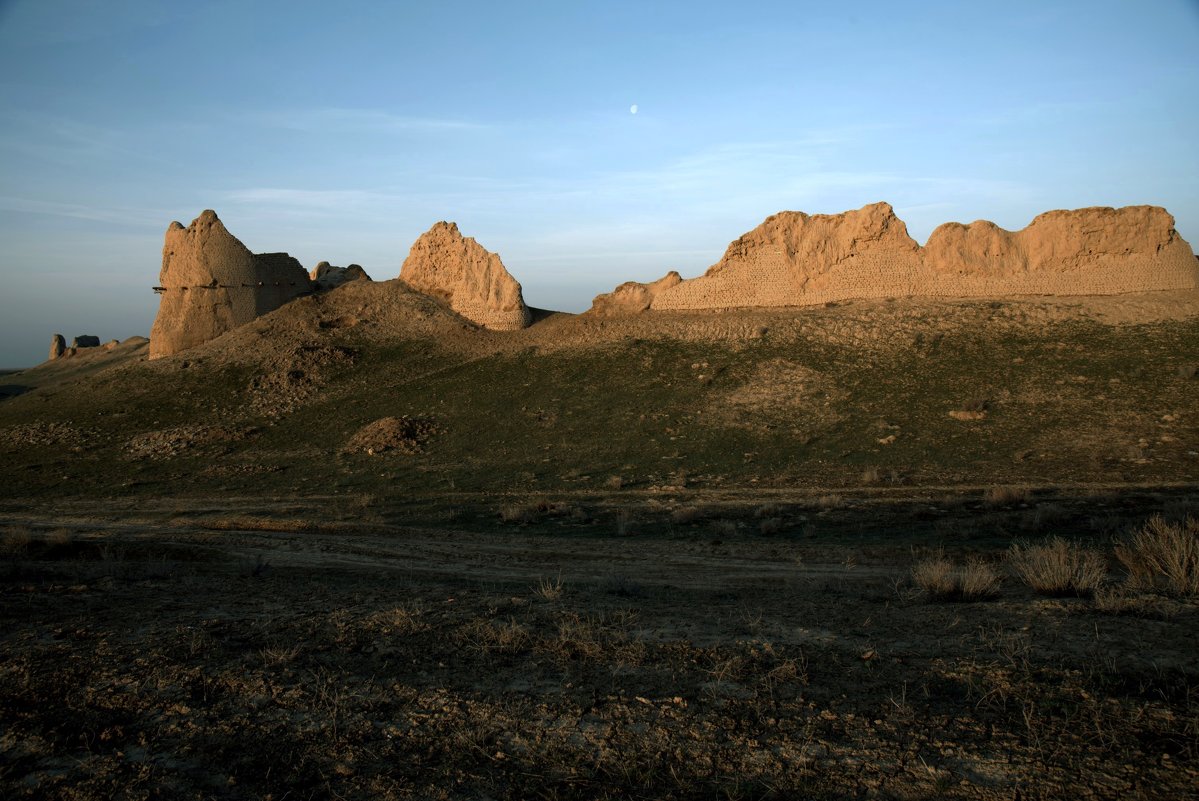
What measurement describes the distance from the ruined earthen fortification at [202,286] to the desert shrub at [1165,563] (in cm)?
3283

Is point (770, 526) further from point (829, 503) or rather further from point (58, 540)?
point (58, 540)

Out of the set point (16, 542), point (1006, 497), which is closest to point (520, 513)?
point (16, 542)

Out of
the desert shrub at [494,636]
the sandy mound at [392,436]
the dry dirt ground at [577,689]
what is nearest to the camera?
the dry dirt ground at [577,689]

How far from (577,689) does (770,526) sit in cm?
882

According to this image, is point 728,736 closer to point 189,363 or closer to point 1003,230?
point 1003,230

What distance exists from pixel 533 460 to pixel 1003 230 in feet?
62.9

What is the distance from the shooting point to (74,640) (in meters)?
5.94

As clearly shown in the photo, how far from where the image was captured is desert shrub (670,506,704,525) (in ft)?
47.1

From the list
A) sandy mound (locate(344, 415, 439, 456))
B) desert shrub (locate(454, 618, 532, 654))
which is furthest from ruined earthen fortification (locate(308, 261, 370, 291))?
desert shrub (locate(454, 618, 532, 654))

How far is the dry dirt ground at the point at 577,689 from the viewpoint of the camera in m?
3.99

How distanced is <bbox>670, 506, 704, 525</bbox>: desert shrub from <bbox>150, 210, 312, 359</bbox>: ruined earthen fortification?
83.9 ft

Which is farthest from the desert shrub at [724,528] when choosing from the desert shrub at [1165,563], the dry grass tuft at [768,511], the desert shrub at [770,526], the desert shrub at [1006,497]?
the desert shrub at [1165,563]

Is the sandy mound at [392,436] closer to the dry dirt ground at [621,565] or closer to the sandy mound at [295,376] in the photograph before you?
the dry dirt ground at [621,565]

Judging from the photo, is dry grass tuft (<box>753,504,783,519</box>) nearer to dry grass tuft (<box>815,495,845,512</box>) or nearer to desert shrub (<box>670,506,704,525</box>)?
dry grass tuft (<box>815,495,845,512</box>)
